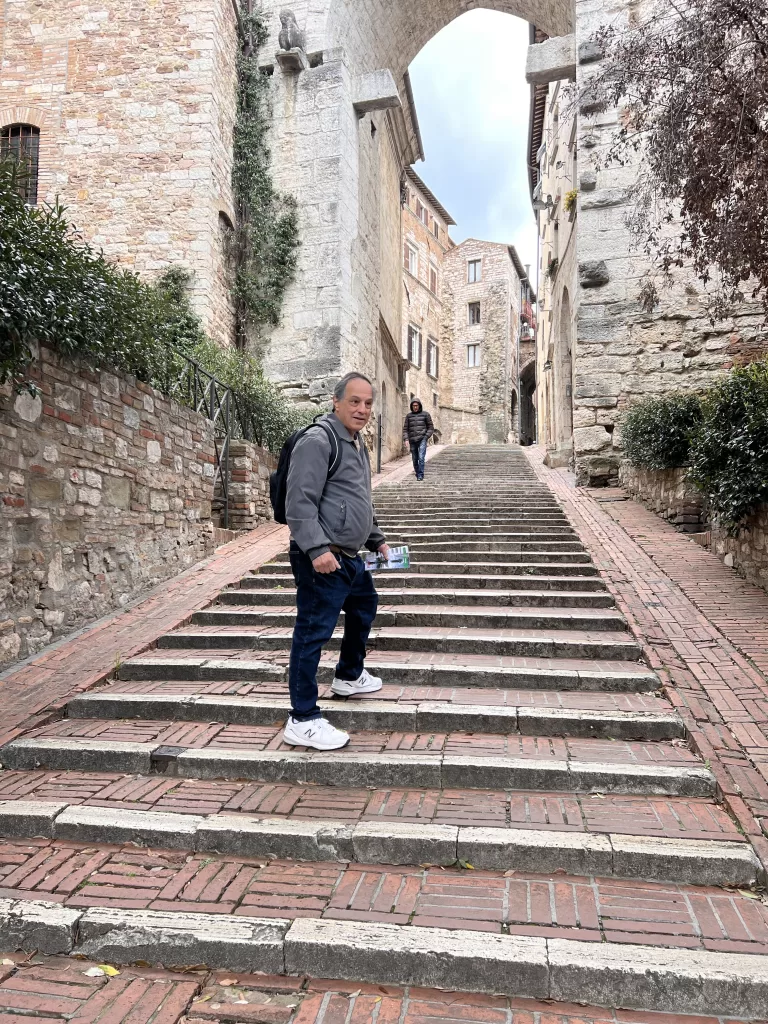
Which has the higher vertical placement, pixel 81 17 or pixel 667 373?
pixel 81 17

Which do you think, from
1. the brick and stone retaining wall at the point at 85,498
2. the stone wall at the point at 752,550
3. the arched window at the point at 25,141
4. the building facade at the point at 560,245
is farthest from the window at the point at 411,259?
the stone wall at the point at 752,550

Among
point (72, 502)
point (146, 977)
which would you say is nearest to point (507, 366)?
point (72, 502)

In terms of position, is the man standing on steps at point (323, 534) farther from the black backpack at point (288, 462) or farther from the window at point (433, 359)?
the window at point (433, 359)

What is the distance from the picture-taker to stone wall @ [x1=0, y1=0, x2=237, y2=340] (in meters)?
12.2

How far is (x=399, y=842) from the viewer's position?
101 inches

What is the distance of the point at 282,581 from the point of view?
243 inches

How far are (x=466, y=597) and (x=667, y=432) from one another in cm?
392

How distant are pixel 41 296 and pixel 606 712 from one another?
4175 millimetres

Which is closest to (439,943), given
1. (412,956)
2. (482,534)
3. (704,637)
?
(412,956)

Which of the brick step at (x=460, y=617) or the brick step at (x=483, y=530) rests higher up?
the brick step at (x=483, y=530)

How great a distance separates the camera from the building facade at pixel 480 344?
34.8 meters

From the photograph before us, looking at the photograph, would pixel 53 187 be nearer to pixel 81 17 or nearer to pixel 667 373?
pixel 81 17

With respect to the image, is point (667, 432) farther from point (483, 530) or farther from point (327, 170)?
point (327, 170)

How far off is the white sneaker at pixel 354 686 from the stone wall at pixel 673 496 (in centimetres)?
470
